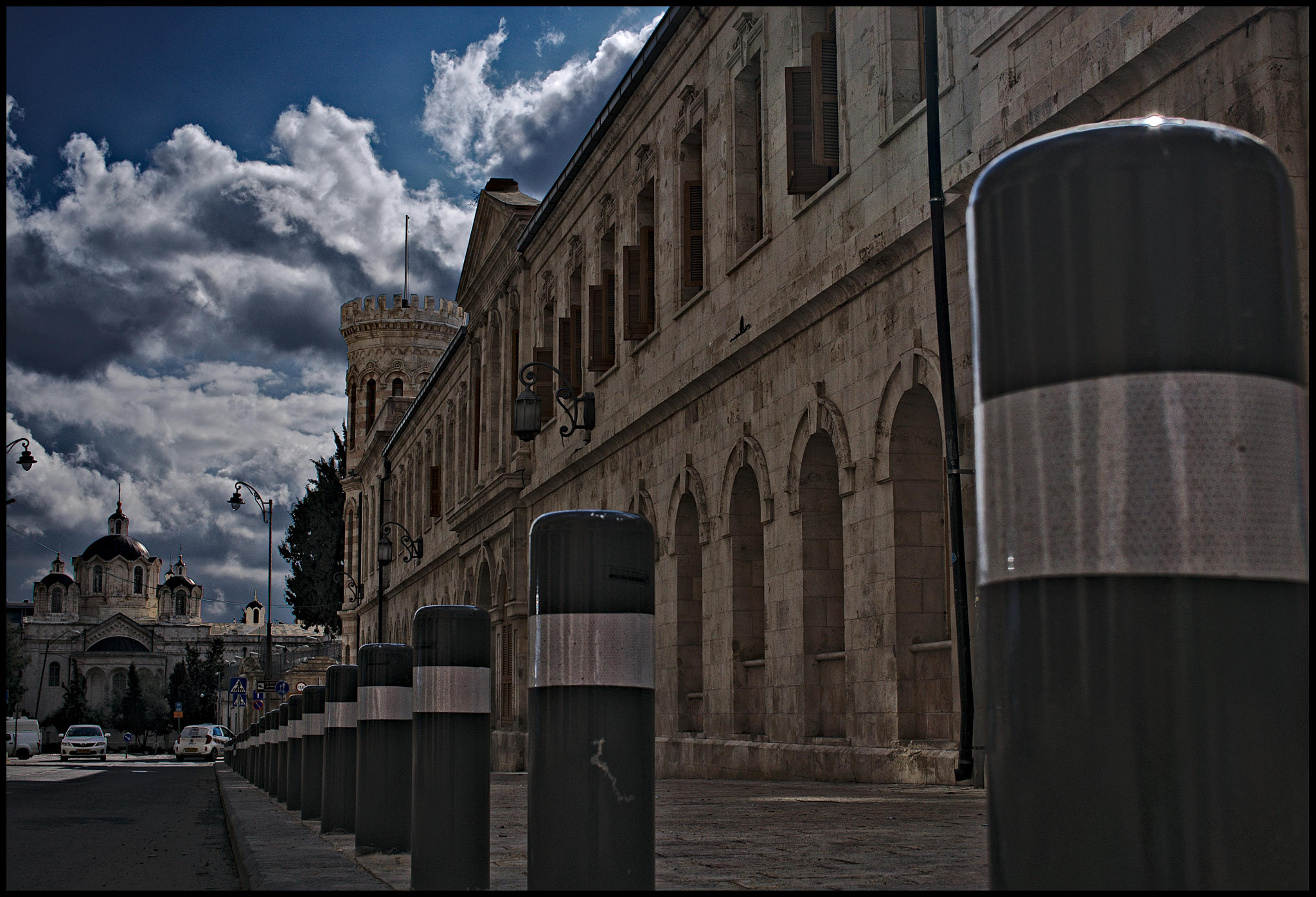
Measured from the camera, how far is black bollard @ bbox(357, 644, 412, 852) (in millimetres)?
7387

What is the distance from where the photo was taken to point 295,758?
13.6 metres

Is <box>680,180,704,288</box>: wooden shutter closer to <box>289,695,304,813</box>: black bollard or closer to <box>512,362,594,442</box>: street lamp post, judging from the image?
<box>512,362,594,442</box>: street lamp post

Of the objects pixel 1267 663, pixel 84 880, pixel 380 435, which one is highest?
pixel 380 435

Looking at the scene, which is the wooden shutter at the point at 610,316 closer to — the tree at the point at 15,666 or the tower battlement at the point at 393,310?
the tower battlement at the point at 393,310

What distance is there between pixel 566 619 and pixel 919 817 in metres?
5.70

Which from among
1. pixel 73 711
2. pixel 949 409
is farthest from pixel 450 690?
pixel 73 711

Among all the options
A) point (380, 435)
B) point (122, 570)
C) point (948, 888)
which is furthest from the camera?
point (122, 570)

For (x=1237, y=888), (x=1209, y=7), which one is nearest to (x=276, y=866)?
(x=1237, y=888)

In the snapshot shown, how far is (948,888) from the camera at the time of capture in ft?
17.9

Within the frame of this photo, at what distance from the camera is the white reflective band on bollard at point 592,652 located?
13.9 ft

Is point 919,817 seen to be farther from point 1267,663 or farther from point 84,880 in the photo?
point 1267,663

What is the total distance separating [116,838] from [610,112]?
15261 millimetres

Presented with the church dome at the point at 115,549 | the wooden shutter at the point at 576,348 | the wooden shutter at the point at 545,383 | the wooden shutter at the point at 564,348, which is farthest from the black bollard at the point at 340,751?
the church dome at the point at 115,549

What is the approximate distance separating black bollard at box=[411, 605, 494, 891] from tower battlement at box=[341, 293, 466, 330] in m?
65.1
